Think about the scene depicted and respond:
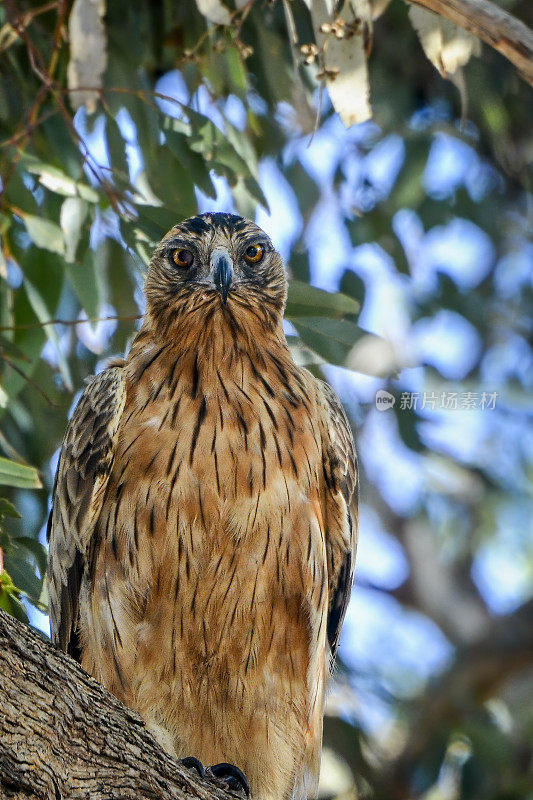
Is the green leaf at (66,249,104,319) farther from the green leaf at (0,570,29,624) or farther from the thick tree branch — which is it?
the thick tree branch

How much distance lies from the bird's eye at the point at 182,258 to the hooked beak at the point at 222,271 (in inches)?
4.9

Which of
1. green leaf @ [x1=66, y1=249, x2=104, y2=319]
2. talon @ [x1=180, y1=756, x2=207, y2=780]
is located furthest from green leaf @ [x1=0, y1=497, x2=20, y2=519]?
green leaf @ [x1=66, y1=249, x2=104, y2=319]

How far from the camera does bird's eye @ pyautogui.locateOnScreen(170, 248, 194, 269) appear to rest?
132 inches

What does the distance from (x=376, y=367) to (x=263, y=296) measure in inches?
19.1

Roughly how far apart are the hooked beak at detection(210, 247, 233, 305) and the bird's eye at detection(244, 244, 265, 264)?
5.9 inches

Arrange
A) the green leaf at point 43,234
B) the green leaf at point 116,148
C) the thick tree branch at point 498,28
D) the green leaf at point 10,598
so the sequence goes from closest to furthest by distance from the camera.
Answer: the thick tree branch at point 498,28 → the green leaf at point 10,598 → the green leaf at point 43,234 → the green leaf at point 116,148

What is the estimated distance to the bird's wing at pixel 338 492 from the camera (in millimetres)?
3297

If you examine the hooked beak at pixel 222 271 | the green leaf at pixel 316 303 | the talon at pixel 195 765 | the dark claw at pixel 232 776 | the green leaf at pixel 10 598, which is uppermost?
the hooked beak at pixel 222 271

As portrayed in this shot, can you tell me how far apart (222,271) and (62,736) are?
1.57 m

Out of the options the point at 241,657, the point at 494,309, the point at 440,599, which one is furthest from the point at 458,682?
the point at 241,657

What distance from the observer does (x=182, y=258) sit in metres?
3.37

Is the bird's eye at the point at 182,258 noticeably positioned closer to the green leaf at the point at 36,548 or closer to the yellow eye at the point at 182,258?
the yellow eye at the point at 182,258

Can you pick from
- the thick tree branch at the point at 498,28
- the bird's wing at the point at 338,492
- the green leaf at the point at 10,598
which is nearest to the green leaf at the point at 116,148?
the bird's wing at the point at 338,492

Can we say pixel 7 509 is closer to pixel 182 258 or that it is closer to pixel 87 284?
pixel 182 258
